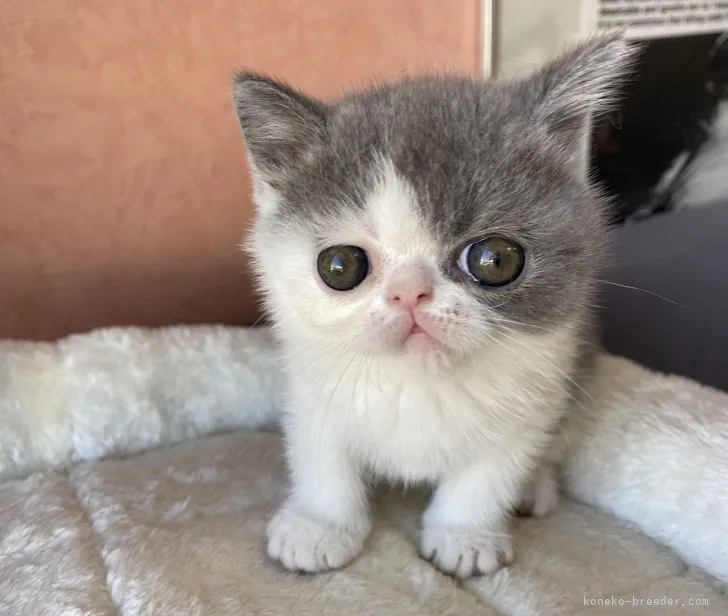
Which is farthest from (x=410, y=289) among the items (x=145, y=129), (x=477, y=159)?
(x=145, y=129)

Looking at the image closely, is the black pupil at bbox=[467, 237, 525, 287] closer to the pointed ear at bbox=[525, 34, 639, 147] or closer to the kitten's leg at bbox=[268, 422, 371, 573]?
the pointed ear at bbox=[525, 34, 639, 147]

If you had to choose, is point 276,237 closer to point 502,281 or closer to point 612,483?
point 502,281

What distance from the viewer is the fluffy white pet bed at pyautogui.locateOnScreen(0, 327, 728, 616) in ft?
2.61

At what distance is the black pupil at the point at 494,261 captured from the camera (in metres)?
0.74

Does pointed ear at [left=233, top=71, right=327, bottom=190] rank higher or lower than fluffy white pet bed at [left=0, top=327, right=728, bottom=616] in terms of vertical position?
higher

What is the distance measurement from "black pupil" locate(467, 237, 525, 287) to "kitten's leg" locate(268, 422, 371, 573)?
302mm

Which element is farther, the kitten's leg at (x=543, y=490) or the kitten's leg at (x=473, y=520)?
the kitten's leg at (x=543, y=490)

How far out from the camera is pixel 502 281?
0.76 m

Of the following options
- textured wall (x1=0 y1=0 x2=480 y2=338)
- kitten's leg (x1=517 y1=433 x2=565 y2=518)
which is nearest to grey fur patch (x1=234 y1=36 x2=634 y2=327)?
kitten's leg (x1=517 y1=433 x2=565 y2=518)

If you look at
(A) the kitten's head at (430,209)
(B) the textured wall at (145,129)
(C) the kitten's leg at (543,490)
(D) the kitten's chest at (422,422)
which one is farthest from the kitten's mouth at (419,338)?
(B) the textured wall at (145,129)

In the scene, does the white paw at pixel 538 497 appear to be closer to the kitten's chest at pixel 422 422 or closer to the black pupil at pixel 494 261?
the kitten's chest at pixel 422 422

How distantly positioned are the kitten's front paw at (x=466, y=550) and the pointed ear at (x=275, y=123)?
0.48m

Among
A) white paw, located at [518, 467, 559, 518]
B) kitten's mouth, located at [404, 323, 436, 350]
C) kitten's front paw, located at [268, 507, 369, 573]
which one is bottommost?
white paw, located at [518, 467, 559, 518]

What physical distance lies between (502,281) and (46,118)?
874 millimetres
